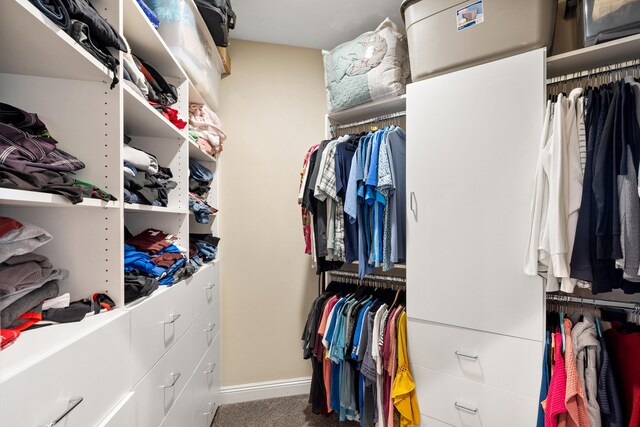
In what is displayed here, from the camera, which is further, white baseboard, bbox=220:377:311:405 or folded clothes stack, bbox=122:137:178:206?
white baseboard, bbox=220:377:311:405

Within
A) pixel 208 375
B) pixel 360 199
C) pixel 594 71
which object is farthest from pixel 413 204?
pixel 208 375

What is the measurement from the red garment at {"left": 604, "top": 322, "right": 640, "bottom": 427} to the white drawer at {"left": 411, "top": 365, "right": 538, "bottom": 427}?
0.89ft

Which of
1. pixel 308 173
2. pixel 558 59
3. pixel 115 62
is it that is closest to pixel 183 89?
pixel 115 62

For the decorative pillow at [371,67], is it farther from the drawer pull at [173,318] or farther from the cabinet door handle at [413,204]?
the drawer pull at [173,318]

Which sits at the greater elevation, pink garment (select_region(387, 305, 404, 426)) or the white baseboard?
pink garment (select_region(387, 305, 404, 426))

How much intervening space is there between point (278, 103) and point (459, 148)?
136 centimetres

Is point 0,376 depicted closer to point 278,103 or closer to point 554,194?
point 554,194

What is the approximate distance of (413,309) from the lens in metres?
1.42

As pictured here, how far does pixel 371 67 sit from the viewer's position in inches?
62.6

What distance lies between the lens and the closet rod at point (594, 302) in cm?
116

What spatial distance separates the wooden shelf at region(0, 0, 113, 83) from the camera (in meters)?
0.59

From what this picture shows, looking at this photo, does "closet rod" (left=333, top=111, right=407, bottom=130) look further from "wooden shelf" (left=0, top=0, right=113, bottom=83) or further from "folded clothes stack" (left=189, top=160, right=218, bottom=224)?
"wooden shelf" (left=0, top=0, right=113, bottom=83)

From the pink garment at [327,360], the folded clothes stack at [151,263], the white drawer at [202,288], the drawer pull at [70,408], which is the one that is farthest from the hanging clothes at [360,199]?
the drawer pull at [70,408]

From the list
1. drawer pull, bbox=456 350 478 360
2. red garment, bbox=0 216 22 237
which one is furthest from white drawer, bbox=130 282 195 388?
drawer pull, bbox=456 350 478 360
